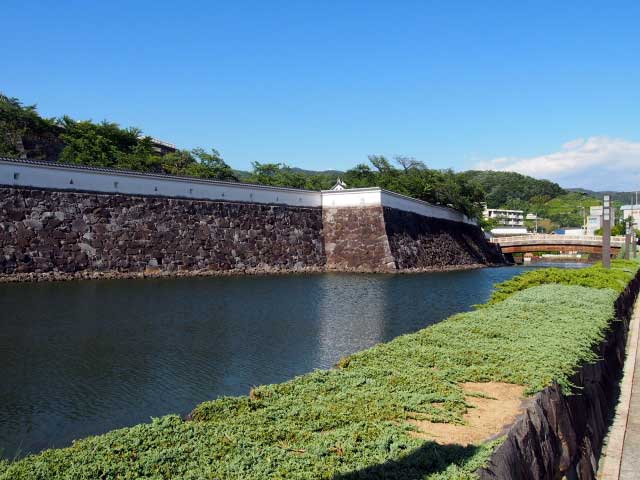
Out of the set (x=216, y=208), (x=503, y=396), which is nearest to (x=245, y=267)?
(x=216, y=208)

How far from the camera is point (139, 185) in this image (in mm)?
23266

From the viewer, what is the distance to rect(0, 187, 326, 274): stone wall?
18.9m

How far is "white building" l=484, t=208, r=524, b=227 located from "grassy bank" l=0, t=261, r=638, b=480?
287 ft

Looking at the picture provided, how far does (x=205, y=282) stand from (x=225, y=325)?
30.0 feet

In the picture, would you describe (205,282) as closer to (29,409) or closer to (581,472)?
(29,409)

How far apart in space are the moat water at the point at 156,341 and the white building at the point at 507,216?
250 ft

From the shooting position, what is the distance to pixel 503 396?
4168 millimetres

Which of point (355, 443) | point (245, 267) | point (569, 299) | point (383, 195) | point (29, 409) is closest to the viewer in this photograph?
point (355, 443)

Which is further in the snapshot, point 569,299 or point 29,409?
point 569,299

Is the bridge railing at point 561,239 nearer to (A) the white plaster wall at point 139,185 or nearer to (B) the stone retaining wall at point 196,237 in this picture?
(B) the stone retaining wall at point 196,237

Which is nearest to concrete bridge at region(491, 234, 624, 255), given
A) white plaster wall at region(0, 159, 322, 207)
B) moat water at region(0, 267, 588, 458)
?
white plaster wall at region(0, 159, 322, 207)

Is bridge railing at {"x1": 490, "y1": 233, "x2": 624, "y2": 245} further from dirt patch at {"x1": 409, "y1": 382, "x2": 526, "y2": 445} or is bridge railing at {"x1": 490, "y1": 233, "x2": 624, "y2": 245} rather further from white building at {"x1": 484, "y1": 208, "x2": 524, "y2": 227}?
white building at {"x1": 484, "y1": 208, "x2": 524, "y2": 227}

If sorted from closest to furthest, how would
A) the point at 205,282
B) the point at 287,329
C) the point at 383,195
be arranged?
the point at 287,329
the point at 205,282
the point at 383,195

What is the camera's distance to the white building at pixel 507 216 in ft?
298
